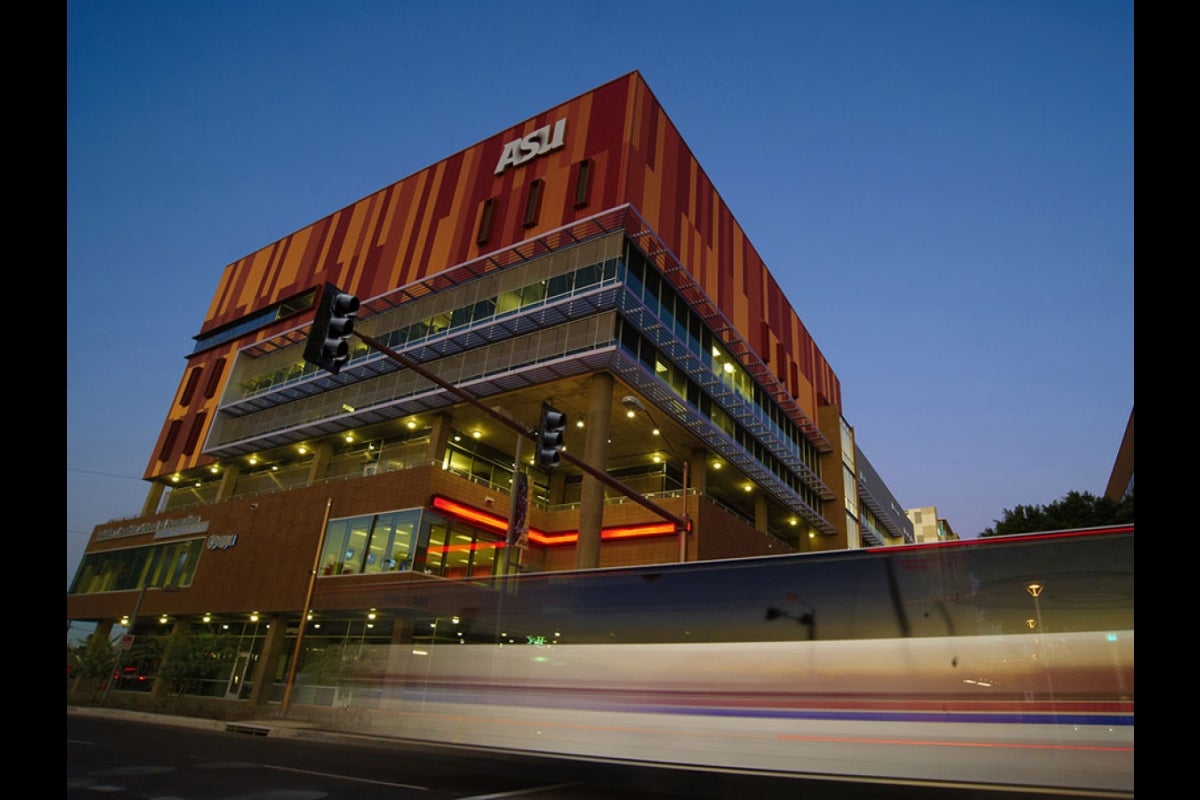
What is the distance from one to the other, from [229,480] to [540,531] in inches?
980

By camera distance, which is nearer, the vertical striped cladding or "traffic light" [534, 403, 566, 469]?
"traffic light" [534, 403, 566, 469]

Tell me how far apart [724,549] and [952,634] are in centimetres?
2878

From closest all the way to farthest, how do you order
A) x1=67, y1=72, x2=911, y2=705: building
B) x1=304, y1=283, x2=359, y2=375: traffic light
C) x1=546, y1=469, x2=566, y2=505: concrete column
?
x1=304, y1=283, x2=359, y2=375: traffic light < x1=67, y1=72, x2=911, y2=705: building < x1=546, y1=469, x2=566, y2=505: concrete column

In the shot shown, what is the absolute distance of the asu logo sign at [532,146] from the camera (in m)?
37.9

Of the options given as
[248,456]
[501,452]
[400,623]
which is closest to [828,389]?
[501,452]

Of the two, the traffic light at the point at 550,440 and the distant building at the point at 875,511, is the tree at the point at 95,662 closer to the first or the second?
the traffic light at the point at 550,440

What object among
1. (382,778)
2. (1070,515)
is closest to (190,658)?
(382,778)

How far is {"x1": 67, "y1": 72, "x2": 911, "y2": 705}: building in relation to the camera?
33219 millimetres

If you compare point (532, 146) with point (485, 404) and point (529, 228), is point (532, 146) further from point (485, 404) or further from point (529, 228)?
point (485, 404)

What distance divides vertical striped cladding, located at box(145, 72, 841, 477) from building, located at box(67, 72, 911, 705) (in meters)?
0.20

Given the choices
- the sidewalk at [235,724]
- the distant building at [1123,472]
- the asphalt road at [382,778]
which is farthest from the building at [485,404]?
the distant building at [1123,472]

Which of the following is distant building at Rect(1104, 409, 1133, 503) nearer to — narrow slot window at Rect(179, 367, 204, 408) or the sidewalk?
the sidewalk

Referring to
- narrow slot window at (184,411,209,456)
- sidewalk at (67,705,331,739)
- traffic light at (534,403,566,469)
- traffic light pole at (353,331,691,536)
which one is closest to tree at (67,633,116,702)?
sidewalk at (67,705,331,739)

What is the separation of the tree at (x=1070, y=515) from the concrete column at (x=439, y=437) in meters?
29.5
